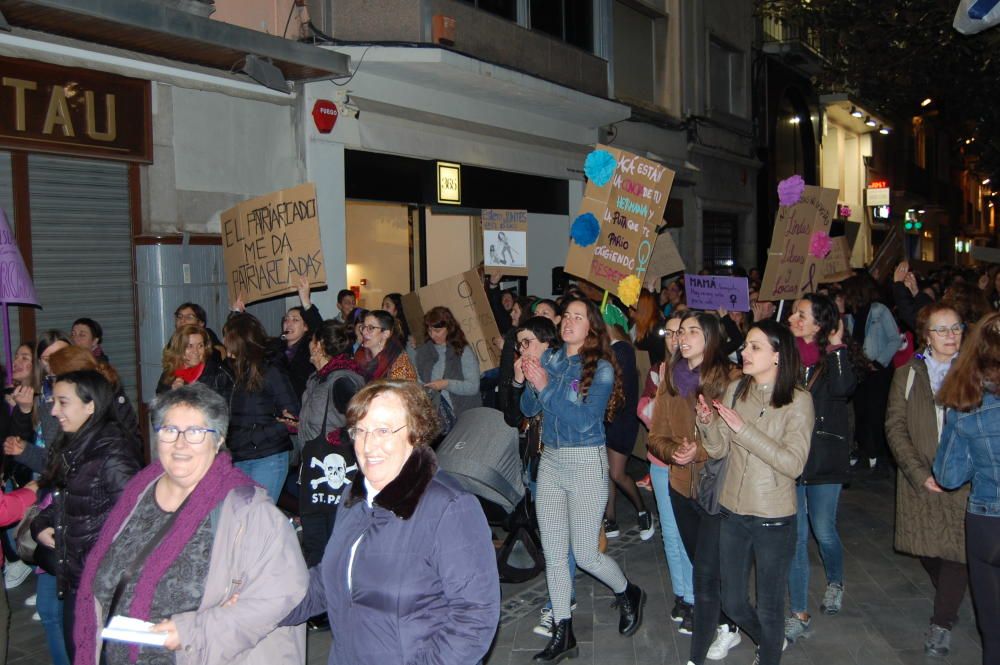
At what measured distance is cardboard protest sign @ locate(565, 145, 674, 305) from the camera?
7.66 metres

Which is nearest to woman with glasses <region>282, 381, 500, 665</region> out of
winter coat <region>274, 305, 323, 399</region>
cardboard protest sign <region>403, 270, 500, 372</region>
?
winter coat <region>274, 305, 323, 399</region>

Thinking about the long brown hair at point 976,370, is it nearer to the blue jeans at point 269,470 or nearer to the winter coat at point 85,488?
the winter coat at point 85,488

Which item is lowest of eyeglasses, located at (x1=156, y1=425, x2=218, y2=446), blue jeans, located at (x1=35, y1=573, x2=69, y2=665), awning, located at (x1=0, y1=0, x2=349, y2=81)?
blue jeans, located at (x1=35, y1=573, x2=69, y2=665)

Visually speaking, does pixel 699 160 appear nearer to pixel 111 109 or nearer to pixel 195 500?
pixel 111 109

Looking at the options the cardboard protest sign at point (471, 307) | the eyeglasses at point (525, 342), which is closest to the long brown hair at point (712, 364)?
the eyeglasses at point (525, 342)

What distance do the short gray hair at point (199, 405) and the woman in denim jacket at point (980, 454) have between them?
336cm

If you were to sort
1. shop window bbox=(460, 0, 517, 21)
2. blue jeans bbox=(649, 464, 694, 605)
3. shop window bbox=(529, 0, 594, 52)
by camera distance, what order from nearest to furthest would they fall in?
blue jeans bbox=(649, 464, 694, 605), shop window bbox=(460, 0, 517, 21), shop window bbox=(529, 0, 594, 52)

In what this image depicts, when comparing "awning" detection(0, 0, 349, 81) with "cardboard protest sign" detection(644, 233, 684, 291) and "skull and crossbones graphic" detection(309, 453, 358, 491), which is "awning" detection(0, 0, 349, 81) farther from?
"skull and crossbones graphic" detection(309, 453, 358, 491)

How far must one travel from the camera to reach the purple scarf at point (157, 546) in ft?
10.2

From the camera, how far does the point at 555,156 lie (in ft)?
53.8

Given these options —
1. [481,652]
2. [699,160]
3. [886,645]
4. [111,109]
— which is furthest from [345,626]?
[699,160]

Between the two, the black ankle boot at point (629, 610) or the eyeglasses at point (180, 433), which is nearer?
the eyeglasses at point (180, 433)

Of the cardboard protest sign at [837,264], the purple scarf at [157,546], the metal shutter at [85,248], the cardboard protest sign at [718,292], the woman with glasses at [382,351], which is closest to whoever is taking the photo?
the purple scarf at [157,546]

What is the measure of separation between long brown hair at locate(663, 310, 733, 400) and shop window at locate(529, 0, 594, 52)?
10563 mm
